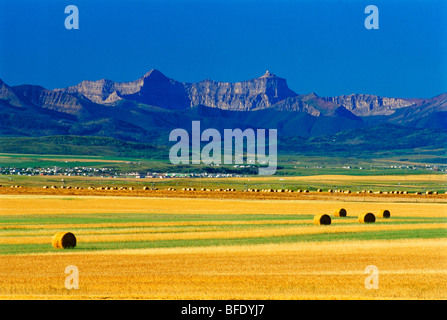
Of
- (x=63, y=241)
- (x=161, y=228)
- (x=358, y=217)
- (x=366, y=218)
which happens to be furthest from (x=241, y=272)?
(x=358, y=217)

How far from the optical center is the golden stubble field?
24953mm

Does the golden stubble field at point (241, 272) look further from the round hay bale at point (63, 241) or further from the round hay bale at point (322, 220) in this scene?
the round hay bale at point (322, 220)

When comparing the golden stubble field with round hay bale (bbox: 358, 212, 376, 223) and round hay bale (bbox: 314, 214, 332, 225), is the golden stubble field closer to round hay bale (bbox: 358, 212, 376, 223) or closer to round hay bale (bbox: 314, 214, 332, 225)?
round hay bale (bbox: 314, 214, 332, 225)

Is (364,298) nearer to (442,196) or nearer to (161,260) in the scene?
(161,260)

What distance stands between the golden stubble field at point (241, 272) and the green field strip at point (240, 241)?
1.58 meters

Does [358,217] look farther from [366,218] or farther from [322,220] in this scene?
[322,220]

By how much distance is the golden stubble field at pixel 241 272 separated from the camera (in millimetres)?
24953

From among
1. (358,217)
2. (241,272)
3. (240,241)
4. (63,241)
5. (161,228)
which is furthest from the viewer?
(358,217)

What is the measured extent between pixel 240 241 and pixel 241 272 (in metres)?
12.8

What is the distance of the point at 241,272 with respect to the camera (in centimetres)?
2975

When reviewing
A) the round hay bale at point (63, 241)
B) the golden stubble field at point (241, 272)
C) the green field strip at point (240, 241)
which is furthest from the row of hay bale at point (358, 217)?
the round hay bale at point (63, 241)

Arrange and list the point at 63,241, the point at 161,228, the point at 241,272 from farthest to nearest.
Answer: the point at 161,228 → the point at 63,241 → the point at 241,272

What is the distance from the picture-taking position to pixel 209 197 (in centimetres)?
10006
